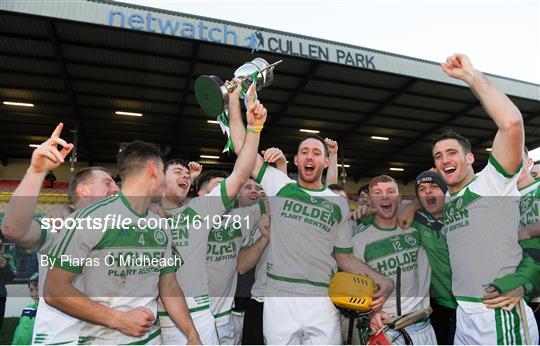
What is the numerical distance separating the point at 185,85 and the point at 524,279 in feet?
38.5

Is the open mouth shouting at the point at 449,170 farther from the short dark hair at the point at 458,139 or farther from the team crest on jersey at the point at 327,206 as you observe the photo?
the team crest on jersey at the point at 327,206

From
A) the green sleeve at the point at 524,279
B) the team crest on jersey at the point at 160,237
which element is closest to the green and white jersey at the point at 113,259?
the team crest on jersey at the point at 160,237

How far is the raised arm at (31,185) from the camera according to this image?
89.7 inches

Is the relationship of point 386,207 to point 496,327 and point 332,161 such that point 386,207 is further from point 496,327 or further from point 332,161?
point 496,327

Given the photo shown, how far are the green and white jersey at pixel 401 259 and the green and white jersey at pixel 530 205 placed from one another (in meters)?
1.02

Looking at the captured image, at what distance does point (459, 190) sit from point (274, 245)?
5.89 ft

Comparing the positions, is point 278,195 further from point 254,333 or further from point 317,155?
point 254,333

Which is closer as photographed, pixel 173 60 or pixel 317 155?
pixel 317 155

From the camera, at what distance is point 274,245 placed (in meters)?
3.76

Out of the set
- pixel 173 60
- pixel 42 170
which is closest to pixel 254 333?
pixel 42 170

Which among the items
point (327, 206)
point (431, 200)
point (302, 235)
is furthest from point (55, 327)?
point (431, 200)

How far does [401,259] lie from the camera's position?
13.3 feet

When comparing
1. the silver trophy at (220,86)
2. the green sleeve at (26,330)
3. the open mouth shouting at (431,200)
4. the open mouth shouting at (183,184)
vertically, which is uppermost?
the silver trophy at (220,86)

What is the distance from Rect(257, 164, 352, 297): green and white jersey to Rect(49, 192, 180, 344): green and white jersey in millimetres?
1295
